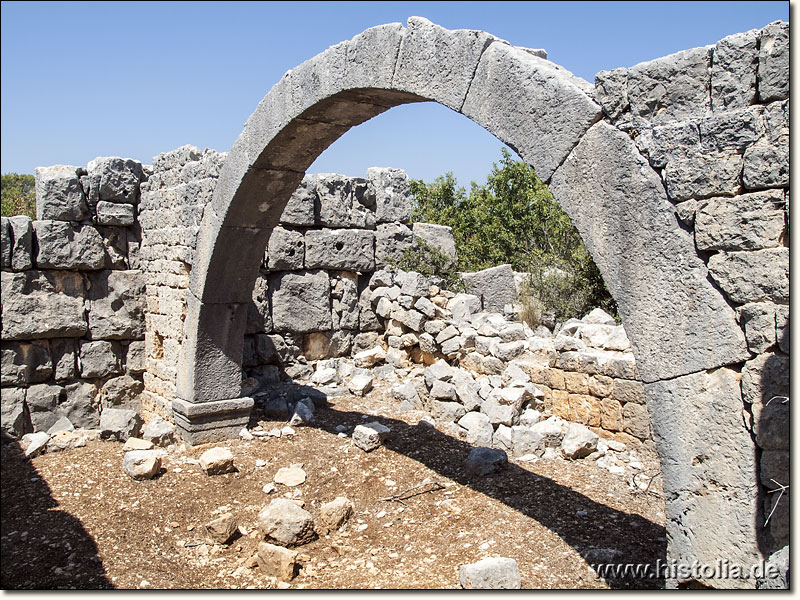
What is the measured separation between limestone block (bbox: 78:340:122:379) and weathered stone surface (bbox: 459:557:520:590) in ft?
15.9

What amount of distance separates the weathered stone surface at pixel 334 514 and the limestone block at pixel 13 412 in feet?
11.6

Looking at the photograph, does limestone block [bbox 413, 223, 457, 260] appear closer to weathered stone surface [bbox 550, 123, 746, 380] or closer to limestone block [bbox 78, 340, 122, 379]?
limestone block [bbox 78, 340, 122, 379]

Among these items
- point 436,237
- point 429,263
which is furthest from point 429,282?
point 436,237

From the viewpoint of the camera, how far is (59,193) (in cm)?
650

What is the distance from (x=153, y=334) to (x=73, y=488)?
2040 millimetres

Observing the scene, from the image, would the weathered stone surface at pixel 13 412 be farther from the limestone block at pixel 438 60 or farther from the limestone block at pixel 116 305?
the limestone block at pixel 438 60

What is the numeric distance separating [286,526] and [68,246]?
3969mm

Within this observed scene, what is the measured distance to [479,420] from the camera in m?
6.18

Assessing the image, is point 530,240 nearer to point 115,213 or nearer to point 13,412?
point 115,213

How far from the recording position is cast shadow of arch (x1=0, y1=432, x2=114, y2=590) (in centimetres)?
390

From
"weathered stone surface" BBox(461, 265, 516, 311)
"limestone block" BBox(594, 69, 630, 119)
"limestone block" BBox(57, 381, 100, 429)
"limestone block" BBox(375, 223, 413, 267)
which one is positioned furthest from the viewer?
"weathered stone surface" BBox(461, 265, 516, 311)

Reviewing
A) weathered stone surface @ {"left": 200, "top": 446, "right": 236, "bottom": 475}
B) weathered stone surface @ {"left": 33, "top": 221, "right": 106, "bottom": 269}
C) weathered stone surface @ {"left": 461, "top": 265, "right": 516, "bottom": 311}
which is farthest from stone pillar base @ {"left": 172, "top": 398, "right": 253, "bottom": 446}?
weathered stone surface @ {"left": 461, "top": 265, "right": 516, "bottom": 311}

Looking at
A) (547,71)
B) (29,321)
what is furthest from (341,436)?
(547,71)

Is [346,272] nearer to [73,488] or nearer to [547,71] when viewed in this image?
[73,488]
